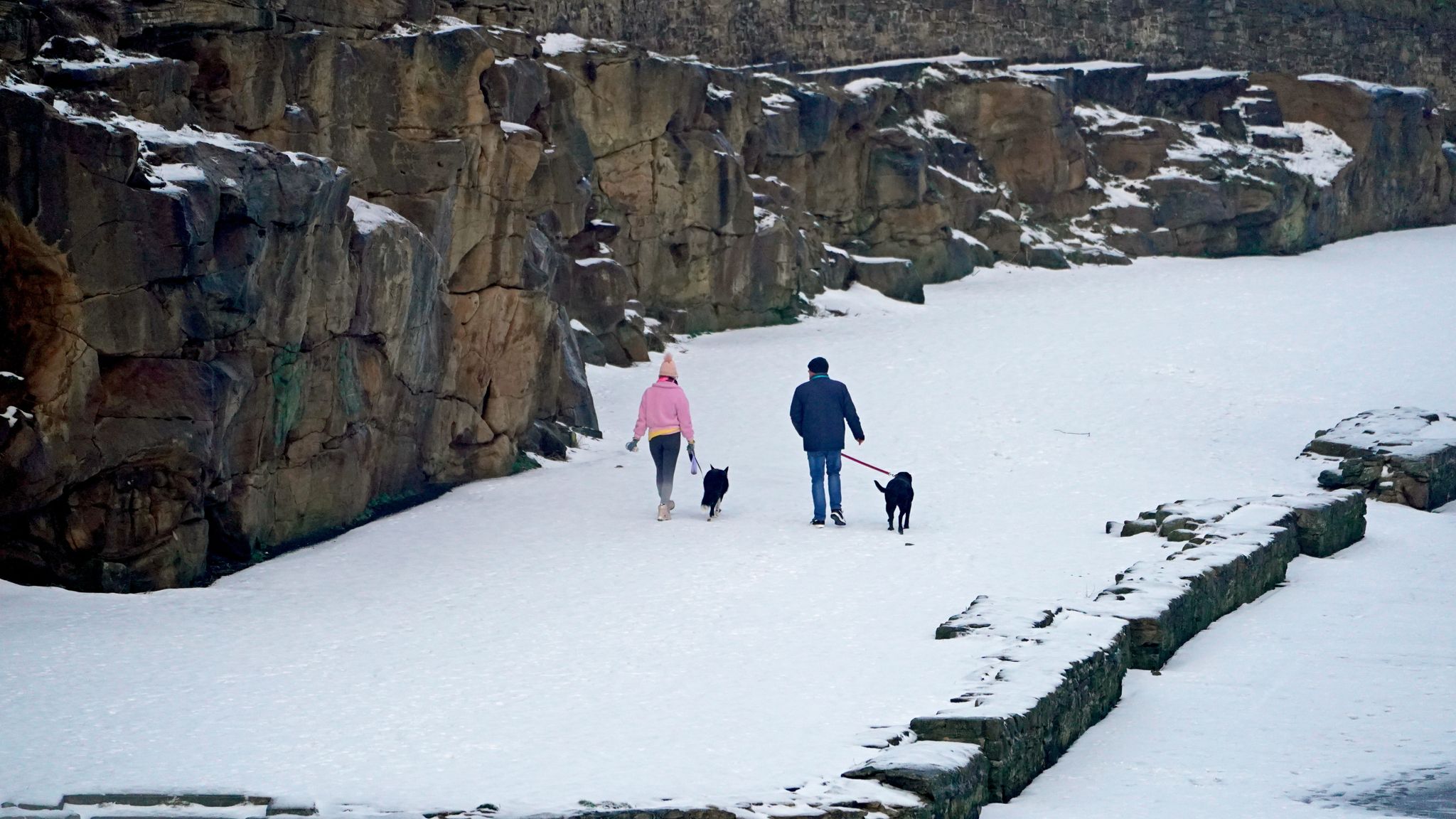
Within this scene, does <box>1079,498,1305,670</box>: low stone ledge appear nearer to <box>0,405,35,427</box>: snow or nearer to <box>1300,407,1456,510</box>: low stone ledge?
<box>1300,407,1456,510</box>: low stone ledge

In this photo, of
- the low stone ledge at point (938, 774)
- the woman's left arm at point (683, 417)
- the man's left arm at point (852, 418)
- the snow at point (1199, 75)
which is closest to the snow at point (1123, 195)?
the snow at point (1199, 75)

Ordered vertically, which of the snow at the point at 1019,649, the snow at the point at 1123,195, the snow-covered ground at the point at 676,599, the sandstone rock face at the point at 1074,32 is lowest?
the snow-covered ground at the point at 676,599

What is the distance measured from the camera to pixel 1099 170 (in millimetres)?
34562

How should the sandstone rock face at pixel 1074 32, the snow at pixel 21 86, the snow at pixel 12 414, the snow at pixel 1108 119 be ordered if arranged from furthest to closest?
1. the snow at pixel 1108 119
2. the sandstone rock face at pixel 1074 32
3. the snow at pixel 21 86
4. the snow at pixel 12 414

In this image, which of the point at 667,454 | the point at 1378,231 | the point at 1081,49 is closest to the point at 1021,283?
the point at 1081,49

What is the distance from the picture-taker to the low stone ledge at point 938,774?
23.9 feet

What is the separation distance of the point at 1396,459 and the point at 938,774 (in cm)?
1144

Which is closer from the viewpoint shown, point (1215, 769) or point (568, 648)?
point (1215, 769)

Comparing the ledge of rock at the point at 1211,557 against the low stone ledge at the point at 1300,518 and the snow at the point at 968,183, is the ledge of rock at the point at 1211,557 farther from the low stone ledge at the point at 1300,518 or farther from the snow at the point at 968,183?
the snow at the point at 968,183

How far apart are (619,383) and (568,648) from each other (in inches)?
494

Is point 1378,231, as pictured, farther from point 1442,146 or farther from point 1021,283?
point 1021,283

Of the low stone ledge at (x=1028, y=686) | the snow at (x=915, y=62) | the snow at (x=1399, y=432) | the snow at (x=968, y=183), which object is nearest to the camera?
the low stone ledge at (x=1028, y=686)

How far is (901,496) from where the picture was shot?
46.8ft

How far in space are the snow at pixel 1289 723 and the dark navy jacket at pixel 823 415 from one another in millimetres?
3873
